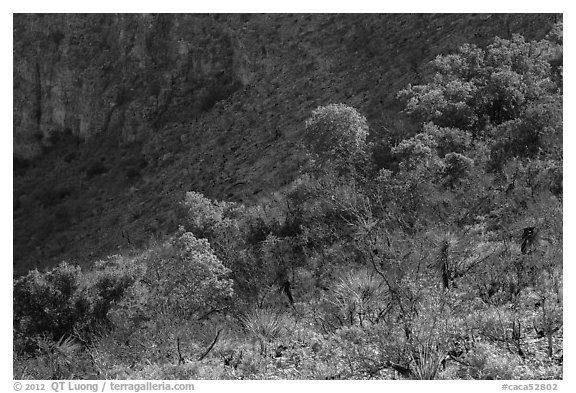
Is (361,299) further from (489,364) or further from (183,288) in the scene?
(183,288)

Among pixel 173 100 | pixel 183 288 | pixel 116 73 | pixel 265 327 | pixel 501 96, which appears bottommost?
pixel 265 327

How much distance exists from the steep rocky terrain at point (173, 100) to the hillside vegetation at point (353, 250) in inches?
11.4

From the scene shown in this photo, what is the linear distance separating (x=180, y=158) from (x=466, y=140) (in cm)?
2054

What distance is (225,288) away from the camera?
65.0 feet

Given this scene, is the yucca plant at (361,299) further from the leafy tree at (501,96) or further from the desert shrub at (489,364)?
the leafy tree at (501,96)

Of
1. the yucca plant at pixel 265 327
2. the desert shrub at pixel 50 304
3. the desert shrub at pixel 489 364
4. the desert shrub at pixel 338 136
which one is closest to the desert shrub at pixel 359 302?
the yucca plant at pixel 265 327

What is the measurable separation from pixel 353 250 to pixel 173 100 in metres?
28.1

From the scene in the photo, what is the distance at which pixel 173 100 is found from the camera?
45281 millimetres

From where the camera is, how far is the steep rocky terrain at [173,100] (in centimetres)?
3375

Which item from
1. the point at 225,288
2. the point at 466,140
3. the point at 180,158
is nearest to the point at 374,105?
the point at 466,140

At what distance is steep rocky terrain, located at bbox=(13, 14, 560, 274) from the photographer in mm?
33750

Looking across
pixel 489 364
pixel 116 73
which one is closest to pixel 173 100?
pixel 116 73

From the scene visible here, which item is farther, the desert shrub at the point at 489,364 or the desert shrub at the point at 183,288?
the desert shrub at the point at 183,288

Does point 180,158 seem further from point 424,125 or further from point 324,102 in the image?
point 424,125
